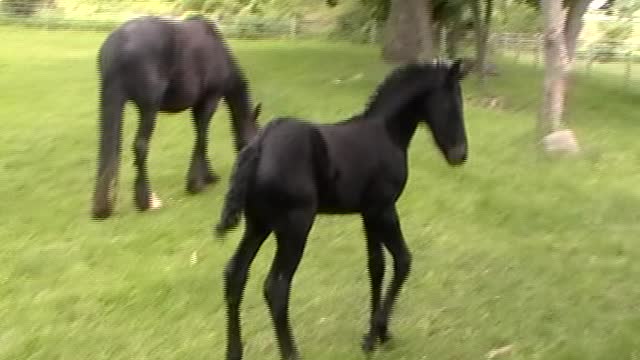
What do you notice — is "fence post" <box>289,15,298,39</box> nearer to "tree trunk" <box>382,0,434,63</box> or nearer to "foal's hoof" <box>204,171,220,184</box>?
"tree trunk" <box>382,0,434,63</box>

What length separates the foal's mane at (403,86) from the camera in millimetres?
4625

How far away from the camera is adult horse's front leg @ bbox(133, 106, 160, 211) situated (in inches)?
283

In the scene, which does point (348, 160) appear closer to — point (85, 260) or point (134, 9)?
point (85, 260)

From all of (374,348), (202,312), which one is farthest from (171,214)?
(374,348)

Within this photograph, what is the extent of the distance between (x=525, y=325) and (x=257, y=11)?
68.9ft

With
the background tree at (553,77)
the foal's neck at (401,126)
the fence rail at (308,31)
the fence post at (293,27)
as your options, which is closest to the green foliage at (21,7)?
the fence rail at (308,31)

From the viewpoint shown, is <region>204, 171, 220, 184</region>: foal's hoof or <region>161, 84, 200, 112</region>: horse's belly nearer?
<region>161, 84, 200, 112</region>: horse's belly

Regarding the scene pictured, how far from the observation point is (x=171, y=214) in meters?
7.39

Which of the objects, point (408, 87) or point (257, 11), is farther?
point (257, 11)

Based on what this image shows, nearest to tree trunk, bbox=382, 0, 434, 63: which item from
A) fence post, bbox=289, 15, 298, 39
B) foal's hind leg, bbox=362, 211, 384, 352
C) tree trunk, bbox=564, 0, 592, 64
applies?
tree trunk, bbox=564, 0, 592, 64

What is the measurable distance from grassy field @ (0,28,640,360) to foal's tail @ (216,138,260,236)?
103 centimetres

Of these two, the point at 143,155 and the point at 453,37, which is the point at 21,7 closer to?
the point at 453,37

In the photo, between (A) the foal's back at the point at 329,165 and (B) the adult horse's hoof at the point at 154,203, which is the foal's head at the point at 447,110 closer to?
(A) the foal's back at the point at 329,165

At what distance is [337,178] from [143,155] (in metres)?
3.37
